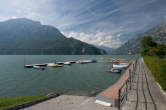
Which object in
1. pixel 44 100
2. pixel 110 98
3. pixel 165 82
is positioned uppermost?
pixel 165 82

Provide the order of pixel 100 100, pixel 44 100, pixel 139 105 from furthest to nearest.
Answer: pixel 44 100 < pixel 100 100 < pixel 139 105

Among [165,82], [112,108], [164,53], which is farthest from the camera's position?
[164,53]

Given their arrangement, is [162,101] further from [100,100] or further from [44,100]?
[44,100]

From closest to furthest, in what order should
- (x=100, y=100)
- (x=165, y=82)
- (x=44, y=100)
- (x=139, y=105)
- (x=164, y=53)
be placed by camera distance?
(x=139, y=105)
(x=165, y=82)
(x=100, y=100)
(x=44, y=100)
(x=164, y=53)

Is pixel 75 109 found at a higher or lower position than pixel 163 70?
lower

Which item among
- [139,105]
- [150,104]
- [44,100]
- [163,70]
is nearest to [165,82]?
[163,70]

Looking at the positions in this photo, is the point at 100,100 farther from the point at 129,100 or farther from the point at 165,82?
the point at 165,82

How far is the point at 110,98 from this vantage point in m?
6.90

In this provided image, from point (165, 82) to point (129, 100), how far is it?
107 inches

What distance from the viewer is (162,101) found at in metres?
6.40

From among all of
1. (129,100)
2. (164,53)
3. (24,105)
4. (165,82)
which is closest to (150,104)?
(129,100)

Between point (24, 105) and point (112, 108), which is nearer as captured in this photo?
point (112, 108)

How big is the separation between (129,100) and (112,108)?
128cm

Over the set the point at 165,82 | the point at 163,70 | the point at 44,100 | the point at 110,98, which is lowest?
the point at 44,100
